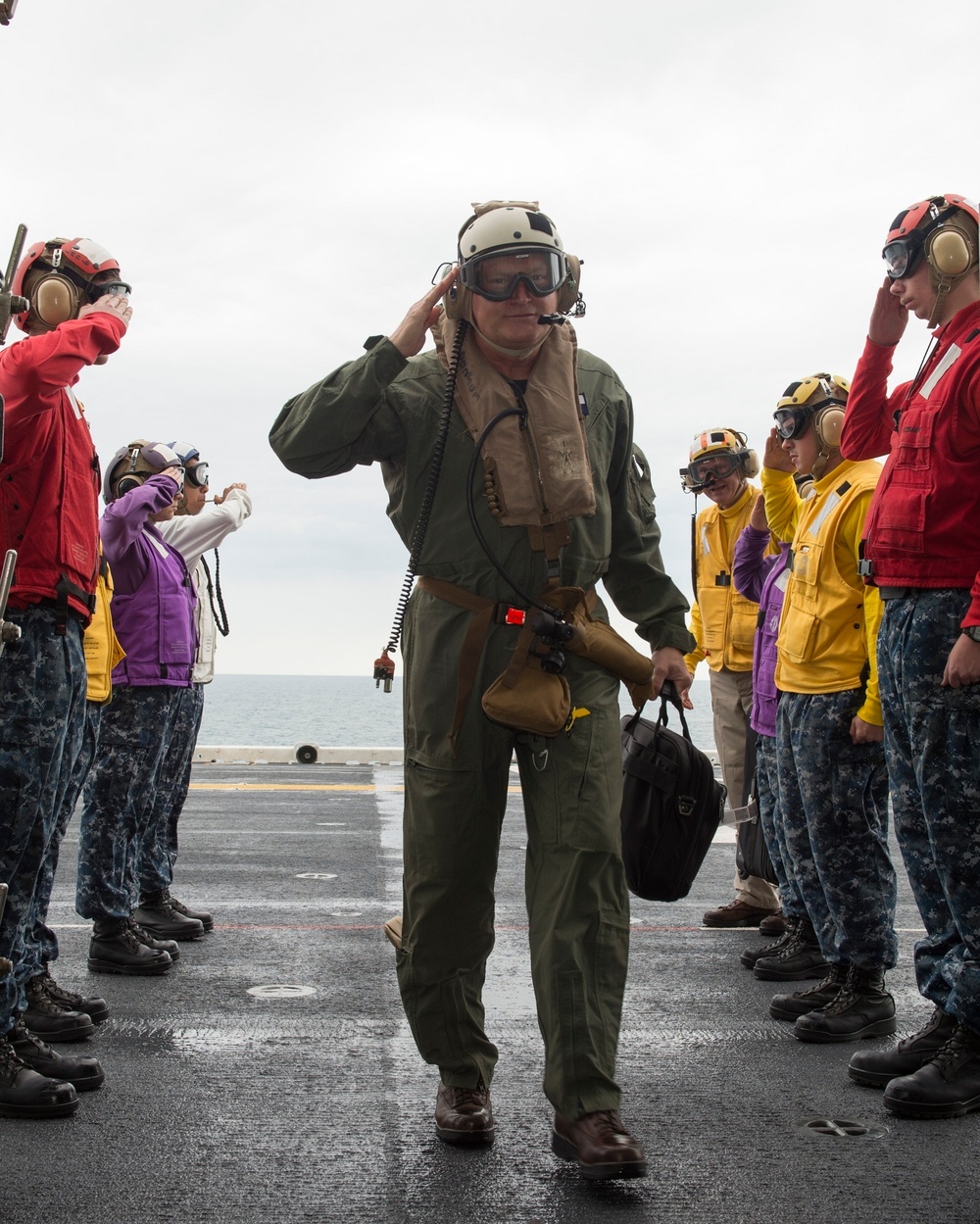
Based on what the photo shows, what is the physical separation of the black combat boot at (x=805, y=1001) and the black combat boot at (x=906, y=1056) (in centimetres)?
87

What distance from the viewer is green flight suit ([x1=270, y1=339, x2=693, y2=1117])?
330 cm

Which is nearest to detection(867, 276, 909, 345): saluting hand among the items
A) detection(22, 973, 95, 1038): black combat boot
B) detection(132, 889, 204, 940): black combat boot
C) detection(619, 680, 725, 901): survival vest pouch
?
detection(619, 680, 725, 901): survival vest pouch

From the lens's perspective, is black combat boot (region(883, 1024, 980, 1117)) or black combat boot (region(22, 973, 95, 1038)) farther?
black combat boot (region(22, 973, 95, 1038))

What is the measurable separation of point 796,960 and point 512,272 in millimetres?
3451

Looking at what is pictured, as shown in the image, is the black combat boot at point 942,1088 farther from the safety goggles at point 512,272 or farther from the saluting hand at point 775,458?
the saluting hand at point 775,458

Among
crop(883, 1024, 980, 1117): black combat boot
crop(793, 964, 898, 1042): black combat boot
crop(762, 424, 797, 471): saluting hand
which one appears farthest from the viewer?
crop(762, 424, 797, 471): saluting hand

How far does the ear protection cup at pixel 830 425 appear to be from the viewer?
5.37 m

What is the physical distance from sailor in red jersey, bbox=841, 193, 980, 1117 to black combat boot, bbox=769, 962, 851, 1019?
856 mm

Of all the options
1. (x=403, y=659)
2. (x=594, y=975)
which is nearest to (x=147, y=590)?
(x=403, y=659)

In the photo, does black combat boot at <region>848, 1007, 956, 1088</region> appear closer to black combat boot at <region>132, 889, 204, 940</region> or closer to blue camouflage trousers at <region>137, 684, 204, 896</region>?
black combat boot at <region>132, 889, 204, 940</region>

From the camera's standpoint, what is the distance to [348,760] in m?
19.9

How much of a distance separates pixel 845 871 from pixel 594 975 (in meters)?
1.83

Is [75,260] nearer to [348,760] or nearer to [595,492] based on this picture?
[595,492]

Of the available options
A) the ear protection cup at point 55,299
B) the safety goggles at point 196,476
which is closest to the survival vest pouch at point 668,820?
the ear protection cup at point 55,299
